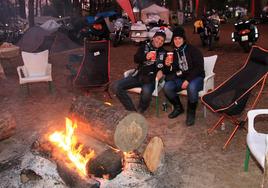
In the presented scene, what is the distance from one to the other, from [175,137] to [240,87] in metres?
1.14

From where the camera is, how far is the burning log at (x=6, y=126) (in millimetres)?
5199

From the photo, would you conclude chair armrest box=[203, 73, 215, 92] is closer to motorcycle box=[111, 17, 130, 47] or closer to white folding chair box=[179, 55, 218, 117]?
white folding chair box=[179, 55, 218, 117]

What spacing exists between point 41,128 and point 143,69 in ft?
6.10

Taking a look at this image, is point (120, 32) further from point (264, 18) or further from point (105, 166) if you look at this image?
point (264, 18)

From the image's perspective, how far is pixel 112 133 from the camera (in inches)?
165

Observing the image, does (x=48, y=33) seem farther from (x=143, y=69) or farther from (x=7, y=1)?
(x=7, y=1)

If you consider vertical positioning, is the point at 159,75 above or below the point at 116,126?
above

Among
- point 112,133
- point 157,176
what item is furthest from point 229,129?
point 112,133

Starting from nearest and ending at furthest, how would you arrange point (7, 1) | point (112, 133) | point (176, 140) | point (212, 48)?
1. point (112, 133)
2. point (176, 140)
3. point (212, 48)
4. point (7, 1)

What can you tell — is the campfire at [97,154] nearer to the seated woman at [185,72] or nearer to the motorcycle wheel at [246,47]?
the seated woman at [185,72]

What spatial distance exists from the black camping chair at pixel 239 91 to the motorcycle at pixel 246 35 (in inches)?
270

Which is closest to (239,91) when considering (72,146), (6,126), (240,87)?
(240,87)

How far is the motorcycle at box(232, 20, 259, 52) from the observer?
38.6ft

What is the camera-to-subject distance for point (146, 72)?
6113 mm
